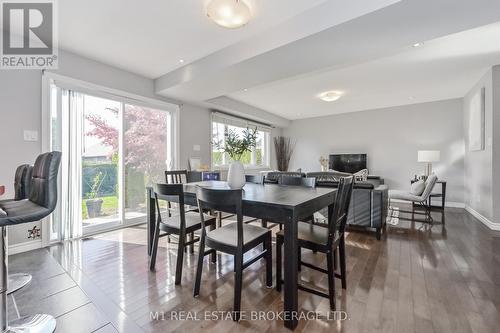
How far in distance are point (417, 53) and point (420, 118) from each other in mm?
3511

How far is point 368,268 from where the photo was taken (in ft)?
7.52

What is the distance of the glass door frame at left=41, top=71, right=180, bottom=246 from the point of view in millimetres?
2889

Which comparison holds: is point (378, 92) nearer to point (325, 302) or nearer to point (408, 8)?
point (408, 8)

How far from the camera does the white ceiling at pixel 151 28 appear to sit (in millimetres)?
2203

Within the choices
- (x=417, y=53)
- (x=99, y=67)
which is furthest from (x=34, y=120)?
(x=417, y=53)

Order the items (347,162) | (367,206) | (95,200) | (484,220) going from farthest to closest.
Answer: (347,162) → (484,220) → (95,200) → (367,206)

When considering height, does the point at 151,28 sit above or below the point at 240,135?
above

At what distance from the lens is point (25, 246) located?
2730mm

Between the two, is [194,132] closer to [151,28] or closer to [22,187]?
[151,28]

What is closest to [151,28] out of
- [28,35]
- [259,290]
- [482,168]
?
[28,35]

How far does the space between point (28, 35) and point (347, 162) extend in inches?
276

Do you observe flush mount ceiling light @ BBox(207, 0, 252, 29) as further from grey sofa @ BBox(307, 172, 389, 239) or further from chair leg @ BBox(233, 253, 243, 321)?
grey sofa @ BBox(307, 172, 389, 239)

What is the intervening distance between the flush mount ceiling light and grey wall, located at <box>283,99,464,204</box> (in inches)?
226

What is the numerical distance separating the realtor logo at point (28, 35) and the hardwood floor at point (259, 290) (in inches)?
91.1
